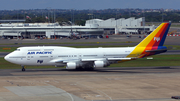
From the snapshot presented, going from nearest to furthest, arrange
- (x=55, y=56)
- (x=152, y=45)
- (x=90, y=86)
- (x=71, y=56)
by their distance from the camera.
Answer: (x=90, y=86) → (x=55, y=56) → (x=71, y=56) → (x=152, y=45)

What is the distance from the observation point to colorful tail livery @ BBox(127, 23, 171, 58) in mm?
49844

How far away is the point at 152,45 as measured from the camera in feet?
166

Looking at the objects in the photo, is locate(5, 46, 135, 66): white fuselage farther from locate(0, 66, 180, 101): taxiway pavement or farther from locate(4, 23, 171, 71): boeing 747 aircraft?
locate(0, 66, 180, 101): taxiway pavement

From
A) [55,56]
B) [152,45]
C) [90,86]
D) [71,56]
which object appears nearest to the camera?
[90,86]

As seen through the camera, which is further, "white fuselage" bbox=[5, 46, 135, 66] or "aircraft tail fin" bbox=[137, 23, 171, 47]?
"aircraft tail fin" bbox=[137, 23, 171, 47]

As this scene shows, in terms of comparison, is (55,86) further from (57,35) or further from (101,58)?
(57,35)

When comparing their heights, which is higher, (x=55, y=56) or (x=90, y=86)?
(x=55, y=56)

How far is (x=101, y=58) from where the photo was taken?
160ft

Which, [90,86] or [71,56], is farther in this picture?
[71,56]

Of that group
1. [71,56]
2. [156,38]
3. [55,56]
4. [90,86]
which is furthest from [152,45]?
[90,86]

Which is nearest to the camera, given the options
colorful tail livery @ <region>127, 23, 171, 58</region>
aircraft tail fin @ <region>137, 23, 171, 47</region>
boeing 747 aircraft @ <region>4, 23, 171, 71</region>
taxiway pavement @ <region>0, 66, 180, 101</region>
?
taxiway pavement @ <region>0, 66, 180, 101</region>

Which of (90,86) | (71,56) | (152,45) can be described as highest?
(152,45)

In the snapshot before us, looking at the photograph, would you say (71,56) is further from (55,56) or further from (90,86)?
(90,86)

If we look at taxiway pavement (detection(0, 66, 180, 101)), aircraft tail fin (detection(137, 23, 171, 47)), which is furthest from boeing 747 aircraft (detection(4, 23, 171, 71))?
taxiway pavement (detection(0, 66, 180, 101))
